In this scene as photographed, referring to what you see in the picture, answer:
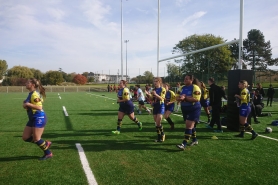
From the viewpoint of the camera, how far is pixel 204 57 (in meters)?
44.9

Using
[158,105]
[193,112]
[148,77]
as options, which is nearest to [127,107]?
[158,105]

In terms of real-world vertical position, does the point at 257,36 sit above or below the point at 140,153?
above

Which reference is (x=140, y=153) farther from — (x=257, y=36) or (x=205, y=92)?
(x=257, y=36)

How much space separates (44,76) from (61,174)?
72.6m

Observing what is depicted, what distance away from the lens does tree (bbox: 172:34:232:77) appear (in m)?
41.5

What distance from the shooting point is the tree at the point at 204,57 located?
41469 mm

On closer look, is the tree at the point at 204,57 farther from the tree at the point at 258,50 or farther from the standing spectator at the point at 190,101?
the standing spectator at the point at 190,101

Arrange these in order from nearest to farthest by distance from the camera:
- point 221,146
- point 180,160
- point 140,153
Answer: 1. point 180,160
2. point 140,153
3. point 221,146

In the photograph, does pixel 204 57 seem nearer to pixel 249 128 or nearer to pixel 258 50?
pixel 258 50

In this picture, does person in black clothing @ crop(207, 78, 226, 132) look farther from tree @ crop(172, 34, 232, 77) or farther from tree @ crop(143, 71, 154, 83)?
tree @ crop(143, 71, 154, 83)

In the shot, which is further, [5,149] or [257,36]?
[257,36]

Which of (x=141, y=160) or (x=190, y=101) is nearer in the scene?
(x=141, y=160)

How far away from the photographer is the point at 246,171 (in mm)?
4480

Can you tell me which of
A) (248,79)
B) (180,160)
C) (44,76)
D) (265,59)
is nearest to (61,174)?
(180,160)
